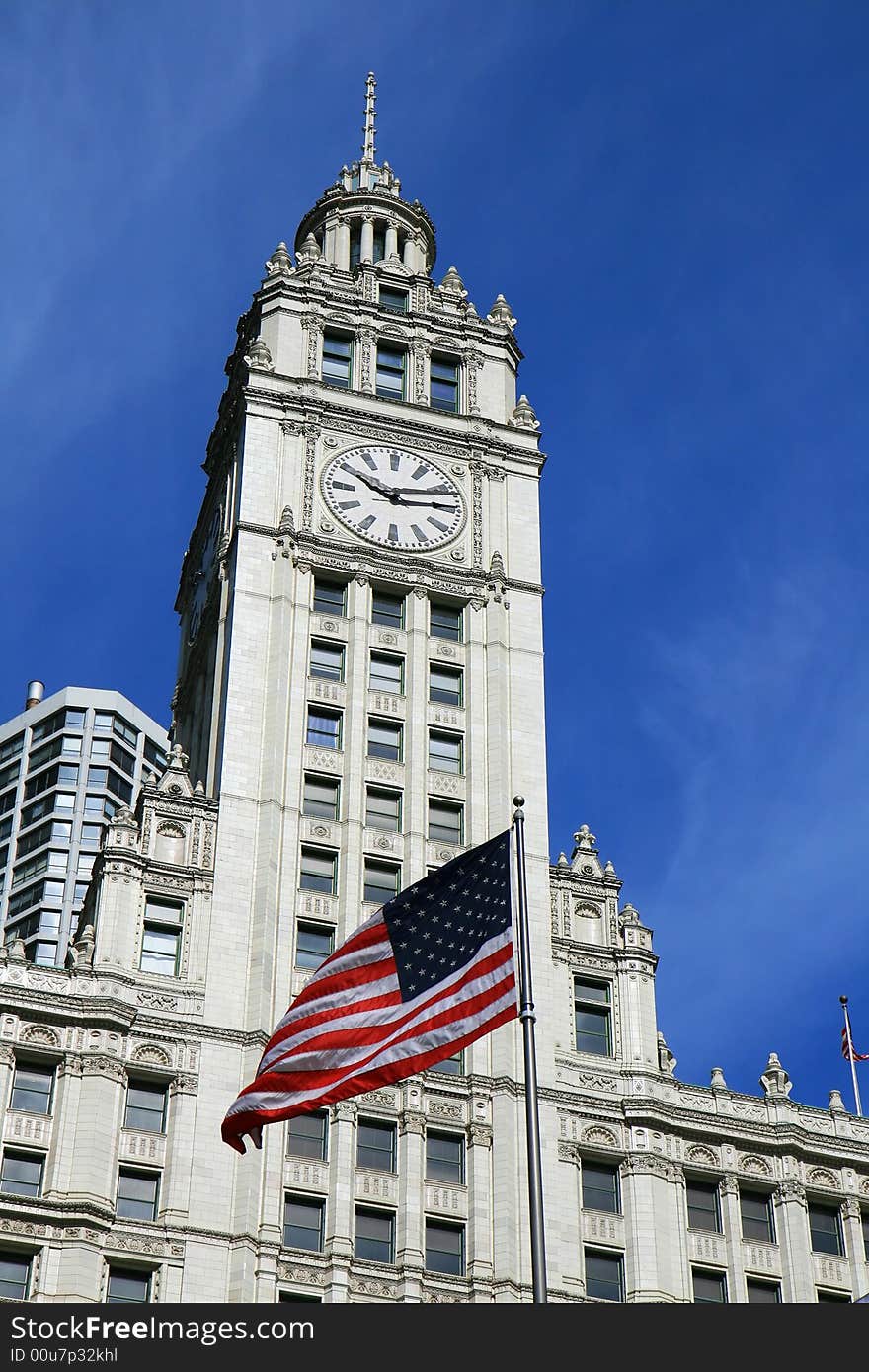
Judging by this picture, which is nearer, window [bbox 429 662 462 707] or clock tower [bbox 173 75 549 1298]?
clock tower [bbox 173 75 549 1298]

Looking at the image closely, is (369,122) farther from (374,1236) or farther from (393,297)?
(374,1236)

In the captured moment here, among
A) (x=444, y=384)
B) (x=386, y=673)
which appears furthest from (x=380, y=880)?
(x=444, y=384)

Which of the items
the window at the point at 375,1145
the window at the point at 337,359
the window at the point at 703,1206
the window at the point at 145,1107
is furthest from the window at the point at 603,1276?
the window at the point at 337,359

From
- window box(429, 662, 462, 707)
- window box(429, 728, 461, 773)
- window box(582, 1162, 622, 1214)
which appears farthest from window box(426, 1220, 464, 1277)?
window box(429, 662, 462, 707)

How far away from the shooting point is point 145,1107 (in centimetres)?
7094

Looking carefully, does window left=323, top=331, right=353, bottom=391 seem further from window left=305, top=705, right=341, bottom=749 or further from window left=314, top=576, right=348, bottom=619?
window left=305, top=705, right=341, bottom=749

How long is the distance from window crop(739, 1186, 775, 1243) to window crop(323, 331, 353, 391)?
38.2 m

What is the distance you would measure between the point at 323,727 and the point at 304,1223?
20314mm

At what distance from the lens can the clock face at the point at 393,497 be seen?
8881 centimetres

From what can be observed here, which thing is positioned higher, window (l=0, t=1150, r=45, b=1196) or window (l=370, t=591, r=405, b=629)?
window (l=370, t=591, r=405, b=629)

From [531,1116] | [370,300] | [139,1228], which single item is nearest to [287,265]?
[370,300]

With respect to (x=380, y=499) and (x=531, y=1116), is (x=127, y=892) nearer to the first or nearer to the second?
(x=380, y=499)

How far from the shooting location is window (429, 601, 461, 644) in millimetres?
87562
